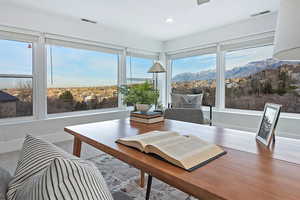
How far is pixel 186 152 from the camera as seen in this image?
873 millimetres

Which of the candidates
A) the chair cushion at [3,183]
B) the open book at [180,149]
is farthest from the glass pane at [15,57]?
the chair cushion at [3,183]

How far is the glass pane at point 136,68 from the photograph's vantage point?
4598mm

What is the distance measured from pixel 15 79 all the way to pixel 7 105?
435 mm

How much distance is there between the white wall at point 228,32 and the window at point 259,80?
34 centimetres

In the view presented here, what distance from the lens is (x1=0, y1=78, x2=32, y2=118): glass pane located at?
2.94 meters

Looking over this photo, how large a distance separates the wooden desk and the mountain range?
2820mm

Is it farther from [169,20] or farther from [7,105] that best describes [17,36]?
[169,20]

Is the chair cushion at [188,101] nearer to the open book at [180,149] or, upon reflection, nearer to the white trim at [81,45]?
the white trim at [81,45]

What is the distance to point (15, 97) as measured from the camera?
3053mm

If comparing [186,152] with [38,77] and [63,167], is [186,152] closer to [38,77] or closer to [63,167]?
[63,167]

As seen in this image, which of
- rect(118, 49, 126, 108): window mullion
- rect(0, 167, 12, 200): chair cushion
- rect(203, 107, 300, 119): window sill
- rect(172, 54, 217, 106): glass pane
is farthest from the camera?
rect(118, 49, 126, 108): window mullion

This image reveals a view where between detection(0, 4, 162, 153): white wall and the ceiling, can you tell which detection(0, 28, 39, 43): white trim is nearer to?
detection(0, 4, 162, 153): white wall

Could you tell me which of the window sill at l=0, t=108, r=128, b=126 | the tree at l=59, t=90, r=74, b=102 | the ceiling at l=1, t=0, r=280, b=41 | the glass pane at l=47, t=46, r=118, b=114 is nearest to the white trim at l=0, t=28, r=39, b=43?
the glass pane at l=47, t=46, r=118, b=114

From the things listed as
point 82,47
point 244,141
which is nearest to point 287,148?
point 244,141
